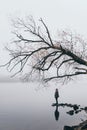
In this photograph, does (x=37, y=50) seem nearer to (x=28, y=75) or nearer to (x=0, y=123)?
(x=28, y=75)

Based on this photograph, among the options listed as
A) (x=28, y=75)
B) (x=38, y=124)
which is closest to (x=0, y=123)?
(x=38, y=124)

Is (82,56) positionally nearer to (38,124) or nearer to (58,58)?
(58,58)

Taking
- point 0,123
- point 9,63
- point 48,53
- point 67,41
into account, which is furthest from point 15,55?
point 0,123

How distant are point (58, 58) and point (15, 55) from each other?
4037 mm

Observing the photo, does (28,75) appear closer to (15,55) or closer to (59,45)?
(15,55)

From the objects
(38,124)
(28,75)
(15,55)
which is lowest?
(38,124)

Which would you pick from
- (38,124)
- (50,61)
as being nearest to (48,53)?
(50,61)

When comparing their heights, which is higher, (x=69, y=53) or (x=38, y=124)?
(x=69, y=53)

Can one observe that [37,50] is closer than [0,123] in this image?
Yes

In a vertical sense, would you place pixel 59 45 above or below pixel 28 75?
above

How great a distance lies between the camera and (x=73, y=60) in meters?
28.0

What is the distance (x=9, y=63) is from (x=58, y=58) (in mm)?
4606

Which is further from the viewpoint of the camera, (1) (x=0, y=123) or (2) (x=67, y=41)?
(1) (x=0, y=123)

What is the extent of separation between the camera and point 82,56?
92.7 feet
